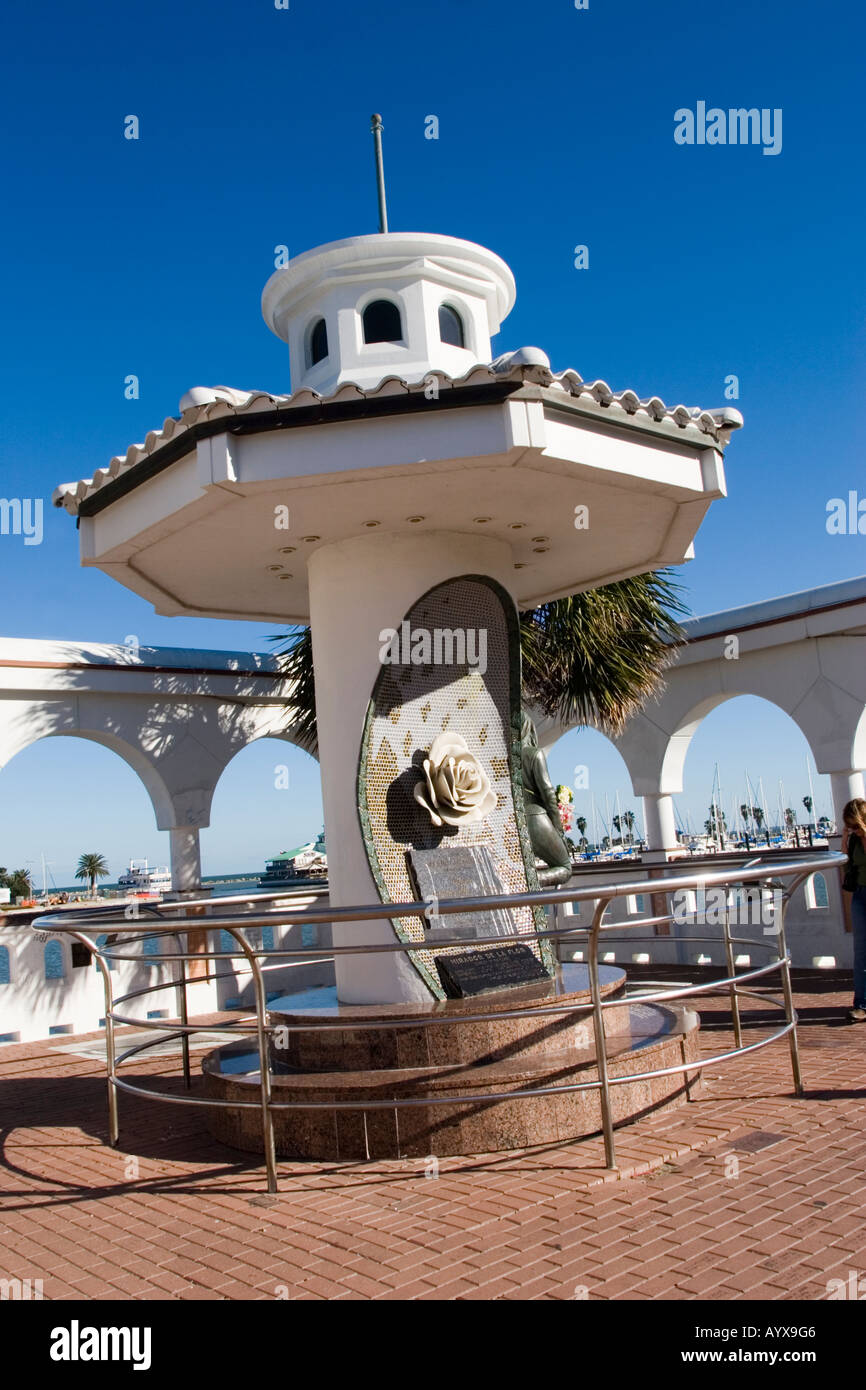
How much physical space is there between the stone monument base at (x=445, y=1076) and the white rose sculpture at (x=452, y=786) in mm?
1327

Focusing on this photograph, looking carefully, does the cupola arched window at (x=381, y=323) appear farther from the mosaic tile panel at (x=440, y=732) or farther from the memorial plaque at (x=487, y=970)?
the memorial plaque at (x=487, y=970)

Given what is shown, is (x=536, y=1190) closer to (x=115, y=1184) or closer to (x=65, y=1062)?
(x=115, y=1184)

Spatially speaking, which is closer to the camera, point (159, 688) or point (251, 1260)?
point (251, 1260)

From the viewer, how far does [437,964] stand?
6.22 metres

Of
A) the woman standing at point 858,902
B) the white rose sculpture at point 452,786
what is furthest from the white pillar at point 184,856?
the woman standing at point 858,902

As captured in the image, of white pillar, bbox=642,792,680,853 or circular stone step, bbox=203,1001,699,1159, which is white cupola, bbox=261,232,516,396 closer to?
circular stone step, bbox=203,1001,699,1159

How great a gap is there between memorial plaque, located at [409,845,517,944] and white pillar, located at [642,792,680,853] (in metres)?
7.39

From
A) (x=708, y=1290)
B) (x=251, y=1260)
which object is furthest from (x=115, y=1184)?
(x=708, y=1290)

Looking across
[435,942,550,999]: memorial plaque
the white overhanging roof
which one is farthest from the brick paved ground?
the white overhanging roof

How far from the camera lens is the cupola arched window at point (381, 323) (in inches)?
299

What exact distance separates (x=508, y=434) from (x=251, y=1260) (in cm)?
420

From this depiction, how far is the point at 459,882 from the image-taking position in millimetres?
6887


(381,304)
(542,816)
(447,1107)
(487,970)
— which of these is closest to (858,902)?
(542,816)

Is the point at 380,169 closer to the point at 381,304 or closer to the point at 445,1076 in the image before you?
the point at 381,304
